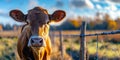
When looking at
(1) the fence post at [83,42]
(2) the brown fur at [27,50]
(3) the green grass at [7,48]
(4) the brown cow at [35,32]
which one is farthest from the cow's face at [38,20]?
(3) the green grass at [7,48]

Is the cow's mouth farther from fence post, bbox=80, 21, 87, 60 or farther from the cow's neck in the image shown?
fence post, bbox=80, 21, 87, 60

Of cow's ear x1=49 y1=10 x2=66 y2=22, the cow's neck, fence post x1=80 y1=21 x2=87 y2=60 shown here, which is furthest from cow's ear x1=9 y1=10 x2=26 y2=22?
fence post x1=80 y1=21 x2=87 y2=60

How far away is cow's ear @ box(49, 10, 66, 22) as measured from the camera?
10.8 meters

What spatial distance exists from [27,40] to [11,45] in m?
15.3

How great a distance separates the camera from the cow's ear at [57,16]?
10.8 m

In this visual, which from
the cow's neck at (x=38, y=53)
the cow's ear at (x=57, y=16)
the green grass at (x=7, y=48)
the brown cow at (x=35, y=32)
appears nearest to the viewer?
the brown cow at (x=35, y=32)

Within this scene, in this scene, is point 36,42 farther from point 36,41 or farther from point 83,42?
point 83,42

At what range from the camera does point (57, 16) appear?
10906mm

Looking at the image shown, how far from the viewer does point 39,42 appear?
9570 millimetres

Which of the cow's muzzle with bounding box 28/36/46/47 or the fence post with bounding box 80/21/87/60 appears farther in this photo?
the fence post with bounding box 80/21/87/60

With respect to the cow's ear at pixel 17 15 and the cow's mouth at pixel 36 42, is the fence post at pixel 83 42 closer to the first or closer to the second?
the cow's ear at pixel 17 15

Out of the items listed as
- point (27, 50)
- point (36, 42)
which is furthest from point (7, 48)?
point (36, 42)

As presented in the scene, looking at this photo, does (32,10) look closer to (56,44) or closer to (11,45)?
(56,44)

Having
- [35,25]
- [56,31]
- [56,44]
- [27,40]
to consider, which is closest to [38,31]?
[35,25]
